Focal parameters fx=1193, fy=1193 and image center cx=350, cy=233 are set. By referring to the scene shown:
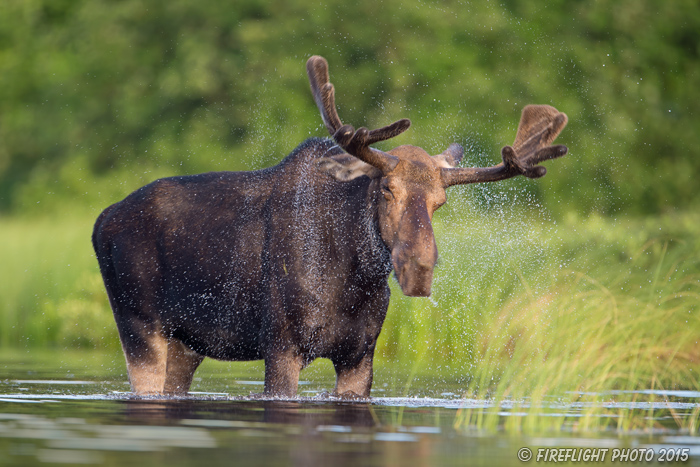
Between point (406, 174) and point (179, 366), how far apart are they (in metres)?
2.65

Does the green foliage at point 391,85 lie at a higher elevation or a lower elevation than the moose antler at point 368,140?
higher

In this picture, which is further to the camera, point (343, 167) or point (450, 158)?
point (450, 158)

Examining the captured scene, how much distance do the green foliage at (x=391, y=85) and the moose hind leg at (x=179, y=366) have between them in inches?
459

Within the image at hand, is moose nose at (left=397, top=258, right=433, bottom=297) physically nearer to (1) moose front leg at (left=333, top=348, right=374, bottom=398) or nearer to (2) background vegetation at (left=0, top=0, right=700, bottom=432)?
(1) moose front leg at (left=333, top=348, right=374, bottom=398)

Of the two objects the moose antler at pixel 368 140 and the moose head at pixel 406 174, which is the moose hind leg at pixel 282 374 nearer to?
the moose head at pixel 406 174

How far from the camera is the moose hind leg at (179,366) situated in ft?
31.2

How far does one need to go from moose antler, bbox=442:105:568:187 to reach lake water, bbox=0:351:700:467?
1.65m

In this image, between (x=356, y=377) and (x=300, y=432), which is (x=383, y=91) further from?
(x=300, y=432)

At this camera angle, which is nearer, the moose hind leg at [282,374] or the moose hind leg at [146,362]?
the moose hind leg at [282,374]

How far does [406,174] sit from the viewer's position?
27.1 ft

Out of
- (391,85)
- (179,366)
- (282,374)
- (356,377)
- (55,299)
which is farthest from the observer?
(391,85)

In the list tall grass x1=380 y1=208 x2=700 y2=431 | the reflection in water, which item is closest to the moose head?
the reflection in water

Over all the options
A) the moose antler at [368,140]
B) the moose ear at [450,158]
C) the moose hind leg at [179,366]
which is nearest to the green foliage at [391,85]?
the moose ear at [450,158]

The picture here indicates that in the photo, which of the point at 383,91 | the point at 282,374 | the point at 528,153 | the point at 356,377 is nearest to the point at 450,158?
the point at 528,153
